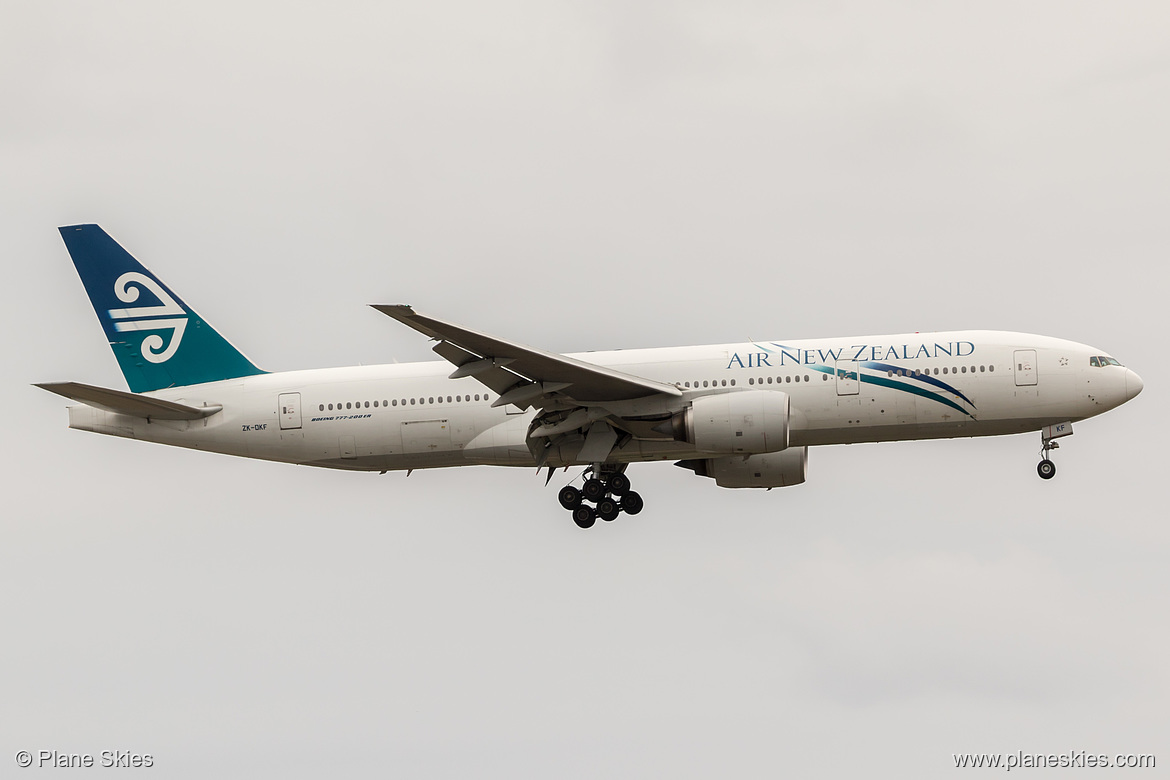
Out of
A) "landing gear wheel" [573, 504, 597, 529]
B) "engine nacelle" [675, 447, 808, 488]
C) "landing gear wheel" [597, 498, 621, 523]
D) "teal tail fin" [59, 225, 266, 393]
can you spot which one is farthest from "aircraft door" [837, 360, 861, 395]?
"teal tail fin" [59, 225, 266, 393]

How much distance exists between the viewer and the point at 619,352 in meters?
33.6

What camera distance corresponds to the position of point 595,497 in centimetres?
3475

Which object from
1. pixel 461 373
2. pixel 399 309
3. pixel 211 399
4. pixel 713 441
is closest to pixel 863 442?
A: pixel 713 441

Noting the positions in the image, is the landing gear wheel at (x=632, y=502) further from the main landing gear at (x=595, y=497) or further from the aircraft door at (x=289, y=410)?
the aircraft door at (x=289, y=410)

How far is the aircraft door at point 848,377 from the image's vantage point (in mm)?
32094

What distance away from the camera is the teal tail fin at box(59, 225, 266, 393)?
3556 cm

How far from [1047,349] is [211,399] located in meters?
20.3

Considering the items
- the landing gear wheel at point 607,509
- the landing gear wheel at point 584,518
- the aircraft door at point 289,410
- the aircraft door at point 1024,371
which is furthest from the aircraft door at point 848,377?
the aircraft door at point 289,410

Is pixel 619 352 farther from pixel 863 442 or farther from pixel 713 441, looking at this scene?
pixel 863 442

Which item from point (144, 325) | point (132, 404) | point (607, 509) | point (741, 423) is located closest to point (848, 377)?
point (741, 423)

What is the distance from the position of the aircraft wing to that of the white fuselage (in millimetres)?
692

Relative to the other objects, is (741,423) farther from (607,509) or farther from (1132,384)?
(1132,384)

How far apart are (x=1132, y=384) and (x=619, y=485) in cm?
1239

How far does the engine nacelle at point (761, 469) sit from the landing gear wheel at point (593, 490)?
2.78 metres
